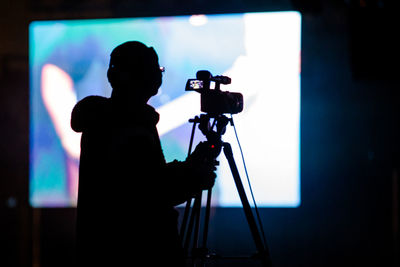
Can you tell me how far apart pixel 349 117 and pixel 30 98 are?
121 inches

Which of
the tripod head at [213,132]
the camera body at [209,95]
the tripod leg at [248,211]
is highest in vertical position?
the camera body at [209,95]

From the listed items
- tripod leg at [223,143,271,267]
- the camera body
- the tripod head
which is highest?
the camera body

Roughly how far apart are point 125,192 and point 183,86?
247cm

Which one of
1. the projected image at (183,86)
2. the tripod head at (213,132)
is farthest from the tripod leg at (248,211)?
the projected image at (183,86)

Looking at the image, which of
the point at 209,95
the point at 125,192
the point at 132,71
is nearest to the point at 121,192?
the point at 125,192

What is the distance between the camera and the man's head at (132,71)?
4.64 ft

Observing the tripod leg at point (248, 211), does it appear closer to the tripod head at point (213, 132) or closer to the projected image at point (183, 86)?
the tripod head at point (213, 132)

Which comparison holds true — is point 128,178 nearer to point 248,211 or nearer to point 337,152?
point 248,211

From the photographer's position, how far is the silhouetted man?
1329 millimetres

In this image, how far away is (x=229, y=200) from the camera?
3678 millimetres

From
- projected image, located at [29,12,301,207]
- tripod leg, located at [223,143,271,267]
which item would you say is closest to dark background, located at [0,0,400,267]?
projected image, located at [29,12,301,207]

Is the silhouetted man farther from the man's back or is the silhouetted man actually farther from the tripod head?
the tripod head

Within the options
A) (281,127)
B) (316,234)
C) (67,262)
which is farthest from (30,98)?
(316,234)

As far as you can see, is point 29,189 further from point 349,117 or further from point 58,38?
point 349,117
